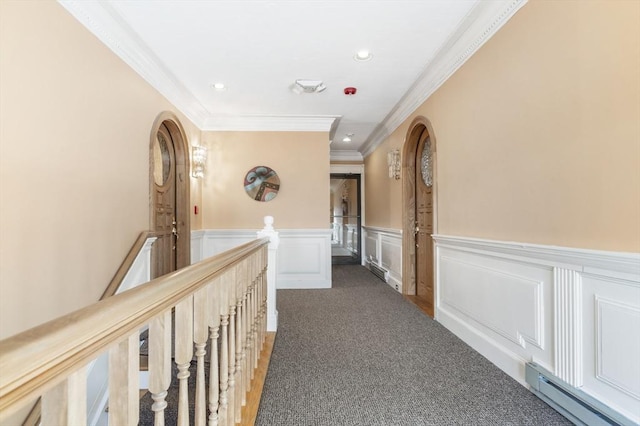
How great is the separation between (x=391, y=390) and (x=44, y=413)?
1.84m

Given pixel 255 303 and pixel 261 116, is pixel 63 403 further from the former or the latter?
pixel 261 116

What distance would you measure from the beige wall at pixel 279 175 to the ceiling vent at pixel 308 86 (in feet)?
3.75

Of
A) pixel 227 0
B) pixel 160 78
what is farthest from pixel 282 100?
pixel 227 0

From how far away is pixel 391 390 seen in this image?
1.88 metres

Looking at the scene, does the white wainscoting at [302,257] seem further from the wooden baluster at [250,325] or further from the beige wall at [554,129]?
the wooden baluster at [250,325]

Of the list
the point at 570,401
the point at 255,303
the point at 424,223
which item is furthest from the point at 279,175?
the point at 570,401

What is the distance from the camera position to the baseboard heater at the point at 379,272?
494cm

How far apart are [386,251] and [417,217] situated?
1.17 meters

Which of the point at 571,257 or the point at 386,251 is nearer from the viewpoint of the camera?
the point at 571,257

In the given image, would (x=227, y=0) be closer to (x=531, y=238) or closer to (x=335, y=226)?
(x=531, y=238)

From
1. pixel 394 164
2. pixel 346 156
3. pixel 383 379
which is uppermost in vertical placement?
pixel 346 156

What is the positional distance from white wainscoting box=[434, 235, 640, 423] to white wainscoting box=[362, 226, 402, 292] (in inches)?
70.8

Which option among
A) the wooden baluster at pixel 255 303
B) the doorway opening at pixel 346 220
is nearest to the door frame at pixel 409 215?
the doorway opening at pixel 346 220

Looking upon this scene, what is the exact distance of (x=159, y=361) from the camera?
0.68 m
